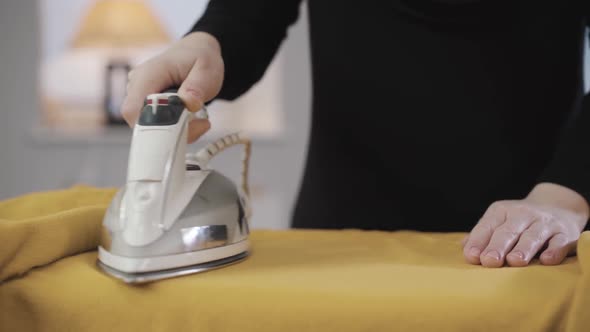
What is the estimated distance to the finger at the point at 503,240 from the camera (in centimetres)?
56

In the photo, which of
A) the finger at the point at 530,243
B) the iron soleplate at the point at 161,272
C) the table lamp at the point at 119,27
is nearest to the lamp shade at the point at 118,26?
the table lamp at the point at 119,27

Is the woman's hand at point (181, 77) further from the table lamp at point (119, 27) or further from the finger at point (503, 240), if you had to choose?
the table lamp at point (119, 27)

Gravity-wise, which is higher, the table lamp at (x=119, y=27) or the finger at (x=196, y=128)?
the table lamp at (x=119, y=27)

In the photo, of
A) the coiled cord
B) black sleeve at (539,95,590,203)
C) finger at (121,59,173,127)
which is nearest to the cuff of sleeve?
black sleeve at (539,95,590,203)

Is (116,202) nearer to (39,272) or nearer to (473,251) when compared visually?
(39,272)

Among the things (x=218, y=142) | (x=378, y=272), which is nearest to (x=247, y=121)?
(x=218, y=142)

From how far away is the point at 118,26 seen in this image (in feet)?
7.46

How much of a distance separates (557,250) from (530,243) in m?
0.03

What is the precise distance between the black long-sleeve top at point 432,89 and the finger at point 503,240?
321mm

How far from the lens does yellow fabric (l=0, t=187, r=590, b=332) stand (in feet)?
1.51

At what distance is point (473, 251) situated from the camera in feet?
1.90

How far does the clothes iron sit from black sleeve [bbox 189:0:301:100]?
0.28 m

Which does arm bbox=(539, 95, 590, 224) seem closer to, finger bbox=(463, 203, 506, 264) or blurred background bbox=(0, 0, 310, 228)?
finger bbox=(463, 203, 506, 264)

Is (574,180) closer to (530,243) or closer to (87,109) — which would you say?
(530,243)
